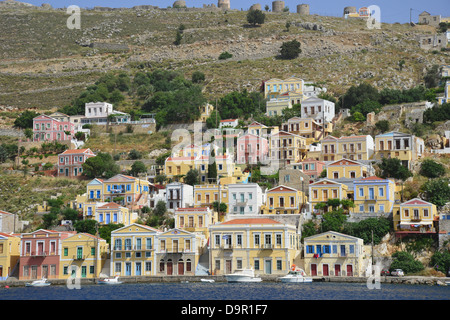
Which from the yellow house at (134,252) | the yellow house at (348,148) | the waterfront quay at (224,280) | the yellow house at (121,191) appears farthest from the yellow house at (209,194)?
the yellow house at (348,148)

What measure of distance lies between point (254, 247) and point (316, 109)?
37910 mm

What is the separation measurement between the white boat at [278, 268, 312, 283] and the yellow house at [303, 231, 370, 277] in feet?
8.73

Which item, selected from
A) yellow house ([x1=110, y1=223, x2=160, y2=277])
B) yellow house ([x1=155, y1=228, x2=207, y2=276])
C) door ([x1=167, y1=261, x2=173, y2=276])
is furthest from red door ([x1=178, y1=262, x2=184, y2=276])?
yellow house ([x1=110, y1=223, x2=160, y2=277])

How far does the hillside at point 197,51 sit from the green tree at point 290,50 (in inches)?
57.8

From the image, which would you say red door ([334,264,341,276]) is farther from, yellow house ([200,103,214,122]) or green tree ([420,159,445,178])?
yellow house ([200,103,214,122])

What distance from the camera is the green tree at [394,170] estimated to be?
71.5 m

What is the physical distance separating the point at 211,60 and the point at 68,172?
60.5 meters

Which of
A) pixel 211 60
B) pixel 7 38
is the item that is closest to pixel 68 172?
pixel 211 60

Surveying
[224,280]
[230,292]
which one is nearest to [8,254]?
[224,280]

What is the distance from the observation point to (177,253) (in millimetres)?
60844

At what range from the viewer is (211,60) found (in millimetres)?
139875

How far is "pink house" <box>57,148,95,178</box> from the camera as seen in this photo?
85750mm

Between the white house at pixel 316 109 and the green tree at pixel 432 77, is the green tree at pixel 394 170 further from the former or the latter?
the green tree at pixel 432 77

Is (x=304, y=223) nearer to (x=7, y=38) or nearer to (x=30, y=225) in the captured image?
(x=30, y=225)
